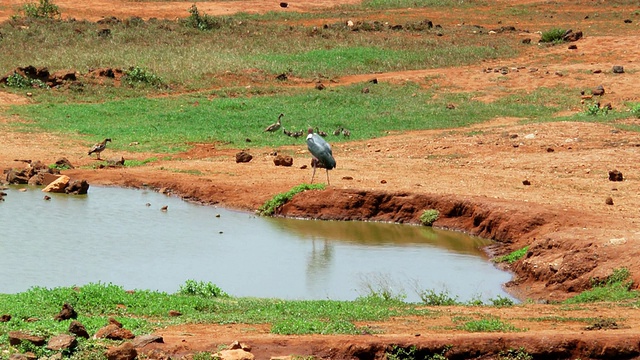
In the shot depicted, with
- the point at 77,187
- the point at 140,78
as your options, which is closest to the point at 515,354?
the point at 77,187

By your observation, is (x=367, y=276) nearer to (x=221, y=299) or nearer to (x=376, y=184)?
(x=221, y=299)

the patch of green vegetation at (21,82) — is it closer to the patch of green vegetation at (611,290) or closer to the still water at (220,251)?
the still water at (220,251)

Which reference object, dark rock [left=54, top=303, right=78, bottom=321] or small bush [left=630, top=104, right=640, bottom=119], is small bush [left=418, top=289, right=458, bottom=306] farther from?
small bush [left=630, top=104, right=640, bottom=119]

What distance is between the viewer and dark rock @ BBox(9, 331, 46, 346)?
28.6ft

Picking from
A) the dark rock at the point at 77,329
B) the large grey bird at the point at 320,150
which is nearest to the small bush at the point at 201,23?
the large grey bird at the point at 320,150

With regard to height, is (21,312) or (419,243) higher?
(21,312)

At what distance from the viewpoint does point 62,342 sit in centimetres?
874

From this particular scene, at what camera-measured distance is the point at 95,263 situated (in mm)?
13766

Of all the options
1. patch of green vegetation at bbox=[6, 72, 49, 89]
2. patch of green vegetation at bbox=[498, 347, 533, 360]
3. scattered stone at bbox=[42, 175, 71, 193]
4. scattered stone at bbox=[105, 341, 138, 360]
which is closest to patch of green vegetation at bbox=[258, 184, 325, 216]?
scattered stone at bbox=[42, 175, 71, 193]

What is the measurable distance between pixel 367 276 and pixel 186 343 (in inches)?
193

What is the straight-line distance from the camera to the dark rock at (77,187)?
60.2ft

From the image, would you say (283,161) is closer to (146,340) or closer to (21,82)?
(21,82)

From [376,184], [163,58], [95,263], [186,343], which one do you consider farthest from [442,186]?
[163,58]

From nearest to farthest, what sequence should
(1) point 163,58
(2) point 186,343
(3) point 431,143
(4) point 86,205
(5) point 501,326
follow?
1. (2) point 186,343
2. (5) point 501,326
3. (4) point 86,205
4. (3) point 431,143
5. (1) point 163,58
